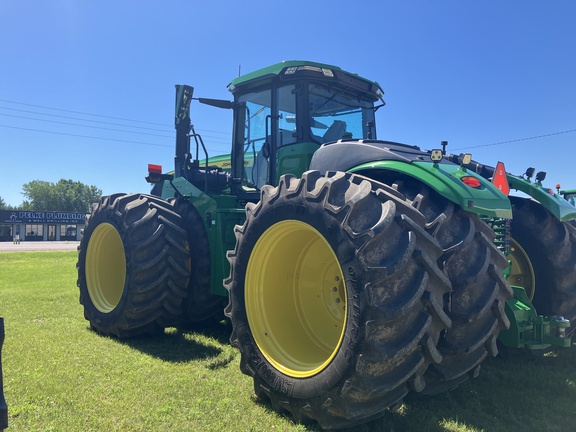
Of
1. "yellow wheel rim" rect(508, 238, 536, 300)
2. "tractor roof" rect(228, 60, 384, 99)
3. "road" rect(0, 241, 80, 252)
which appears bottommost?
"road" rect(0, 241, 80, 252)

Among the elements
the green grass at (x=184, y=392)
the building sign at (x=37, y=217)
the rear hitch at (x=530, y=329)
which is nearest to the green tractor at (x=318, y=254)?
the green grass at (x=184, y=392)

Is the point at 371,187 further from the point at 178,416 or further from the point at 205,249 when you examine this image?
the point at 205,249

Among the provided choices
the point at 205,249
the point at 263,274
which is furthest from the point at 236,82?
the point at 263,274

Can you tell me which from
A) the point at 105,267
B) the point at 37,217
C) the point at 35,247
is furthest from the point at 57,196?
the point at 105,267

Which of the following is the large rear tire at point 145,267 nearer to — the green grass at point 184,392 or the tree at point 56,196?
the green grass at point 184,392

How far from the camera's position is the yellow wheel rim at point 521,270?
180 inches

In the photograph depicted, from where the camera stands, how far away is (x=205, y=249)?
5555 millimetres

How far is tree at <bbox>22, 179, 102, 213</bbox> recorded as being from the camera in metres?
85.8

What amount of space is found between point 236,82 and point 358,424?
4.17 m

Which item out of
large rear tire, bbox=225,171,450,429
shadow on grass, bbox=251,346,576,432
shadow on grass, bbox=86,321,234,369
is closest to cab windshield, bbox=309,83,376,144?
large rear tire, bbox=225,171,450,429

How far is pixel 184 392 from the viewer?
3771 mm

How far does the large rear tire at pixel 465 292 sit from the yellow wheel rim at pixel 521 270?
68.6 inches

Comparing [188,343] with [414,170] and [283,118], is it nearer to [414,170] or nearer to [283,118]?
[283,118]

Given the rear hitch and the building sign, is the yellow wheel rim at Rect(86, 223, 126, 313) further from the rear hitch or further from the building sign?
the building sign
